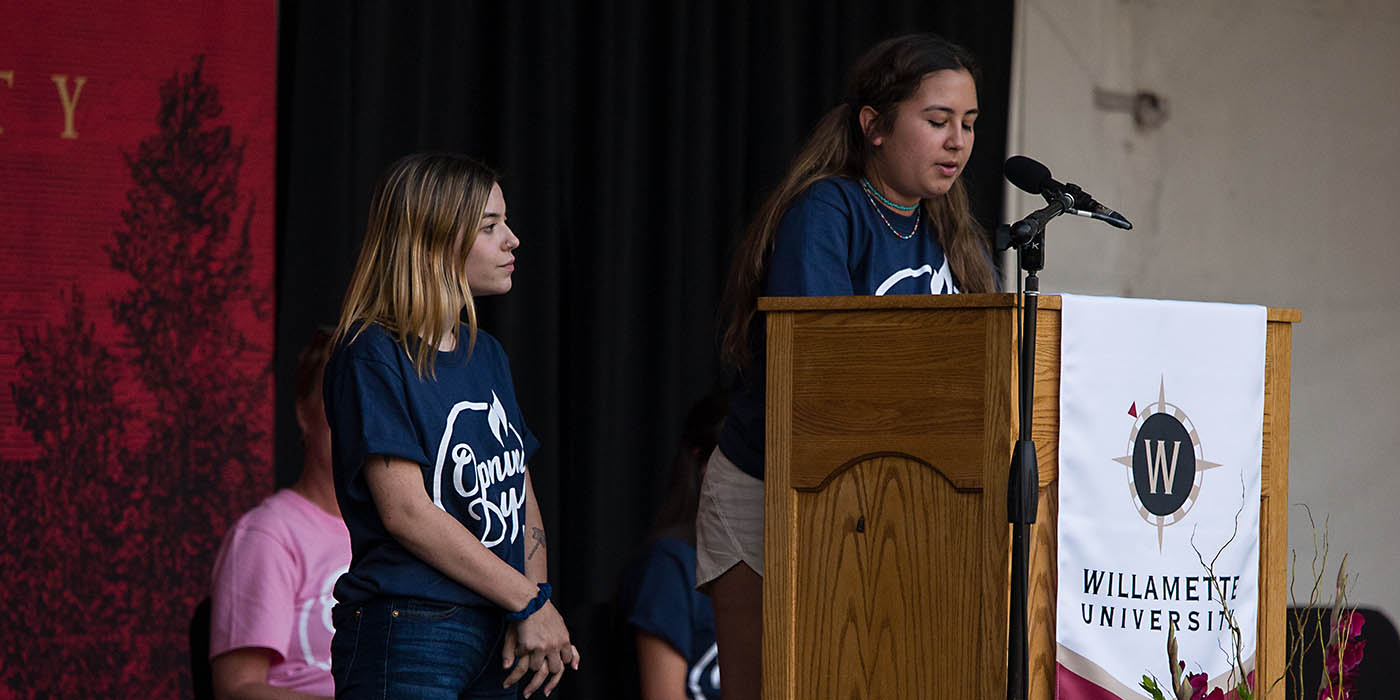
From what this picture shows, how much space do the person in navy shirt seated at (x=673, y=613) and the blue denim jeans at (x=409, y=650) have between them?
2.67 ft

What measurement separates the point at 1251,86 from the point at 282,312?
3.17 metres

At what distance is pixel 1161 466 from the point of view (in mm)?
1789

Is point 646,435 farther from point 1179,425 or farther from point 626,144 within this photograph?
point 1179,425

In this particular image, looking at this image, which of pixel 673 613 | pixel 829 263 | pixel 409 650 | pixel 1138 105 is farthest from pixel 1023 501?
pixel 1138 105

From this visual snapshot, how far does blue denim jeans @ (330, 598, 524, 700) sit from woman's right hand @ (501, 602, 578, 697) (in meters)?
0.04

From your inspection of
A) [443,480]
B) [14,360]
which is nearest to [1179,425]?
[443,480]

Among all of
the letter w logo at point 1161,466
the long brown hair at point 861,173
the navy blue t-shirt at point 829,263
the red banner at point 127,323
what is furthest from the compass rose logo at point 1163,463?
the red banner at point 127,323

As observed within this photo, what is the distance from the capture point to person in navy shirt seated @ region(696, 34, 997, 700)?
207 centimetres

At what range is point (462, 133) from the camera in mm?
3488

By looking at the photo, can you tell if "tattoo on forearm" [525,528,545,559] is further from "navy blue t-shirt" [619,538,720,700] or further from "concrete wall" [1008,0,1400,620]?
"concrete wall" [1008,0,1400,620]

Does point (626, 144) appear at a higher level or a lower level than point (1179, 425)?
higher

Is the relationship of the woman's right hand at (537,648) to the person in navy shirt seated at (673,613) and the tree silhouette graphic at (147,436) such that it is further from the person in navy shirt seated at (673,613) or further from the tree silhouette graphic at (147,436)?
the tree silhouette graphic at (147,436)

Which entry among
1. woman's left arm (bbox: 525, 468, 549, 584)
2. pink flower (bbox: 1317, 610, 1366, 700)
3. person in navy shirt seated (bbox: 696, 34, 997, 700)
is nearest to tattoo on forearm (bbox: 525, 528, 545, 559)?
woman's left arm (bbox: 525, 468, 549, 584)

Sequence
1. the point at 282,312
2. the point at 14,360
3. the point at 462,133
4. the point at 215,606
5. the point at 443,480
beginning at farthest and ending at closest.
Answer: the point at 462,133 → the point at 282,312 → the point at 14,360 → the point at 215,606 → the point at 443,480
